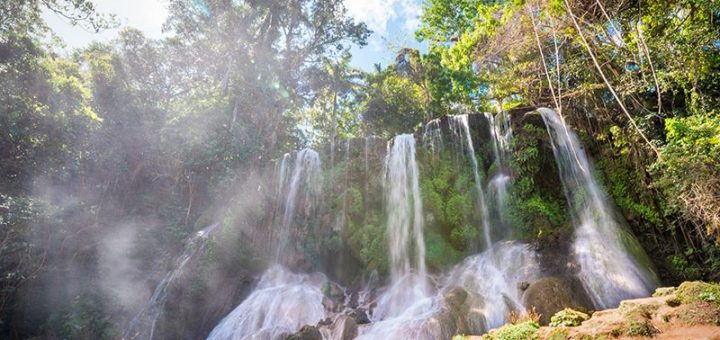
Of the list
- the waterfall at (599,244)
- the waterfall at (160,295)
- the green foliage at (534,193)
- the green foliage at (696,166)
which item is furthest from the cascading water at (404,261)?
the waterfall at (160,295)

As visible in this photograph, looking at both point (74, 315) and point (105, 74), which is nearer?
point (74, 315)

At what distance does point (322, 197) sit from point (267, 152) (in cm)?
688

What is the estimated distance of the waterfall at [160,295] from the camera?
453 inches

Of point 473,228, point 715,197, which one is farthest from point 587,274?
point 473,228

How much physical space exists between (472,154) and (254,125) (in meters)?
13.5

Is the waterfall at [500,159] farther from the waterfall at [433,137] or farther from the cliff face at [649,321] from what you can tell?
the cliff face at [649,321]

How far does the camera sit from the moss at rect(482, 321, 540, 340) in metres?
6.25

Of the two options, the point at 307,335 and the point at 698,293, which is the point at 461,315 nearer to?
the point at 307,335

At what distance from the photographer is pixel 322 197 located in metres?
15.5

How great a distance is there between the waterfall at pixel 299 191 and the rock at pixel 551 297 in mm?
9632

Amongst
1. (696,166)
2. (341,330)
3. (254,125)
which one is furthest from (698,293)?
(254,125)

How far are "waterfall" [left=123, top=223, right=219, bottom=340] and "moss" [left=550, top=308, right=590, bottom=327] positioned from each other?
11.7m

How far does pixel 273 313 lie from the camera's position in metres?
10.9

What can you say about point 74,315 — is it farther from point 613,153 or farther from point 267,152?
point 613,153
